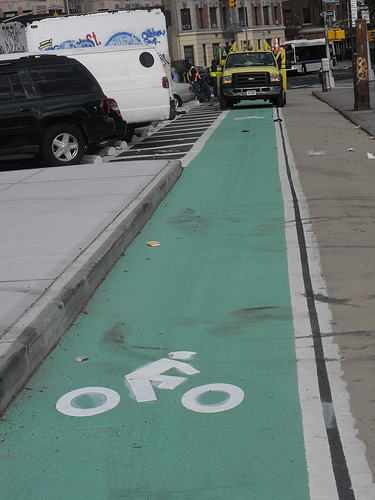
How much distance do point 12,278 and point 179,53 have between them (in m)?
90.8

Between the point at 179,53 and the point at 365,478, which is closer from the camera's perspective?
the point at 365,478

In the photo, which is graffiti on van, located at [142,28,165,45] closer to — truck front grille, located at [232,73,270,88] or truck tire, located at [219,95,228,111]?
truck front grille, located at [232,73,270,88]

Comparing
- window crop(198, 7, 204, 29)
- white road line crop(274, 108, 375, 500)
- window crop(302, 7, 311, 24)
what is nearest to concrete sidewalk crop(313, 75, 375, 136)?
white road line crop(274, 108, 375, 500)

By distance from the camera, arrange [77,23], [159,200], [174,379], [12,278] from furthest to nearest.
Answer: [77,23] < [159,200] < [12,278] < [174,379]

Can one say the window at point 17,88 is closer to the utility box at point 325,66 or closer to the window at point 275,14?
the utility box at point 325,66

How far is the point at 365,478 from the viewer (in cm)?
367

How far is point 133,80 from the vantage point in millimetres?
19031

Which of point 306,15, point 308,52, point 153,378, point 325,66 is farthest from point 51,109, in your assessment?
point 306,15

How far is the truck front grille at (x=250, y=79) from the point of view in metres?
29.5

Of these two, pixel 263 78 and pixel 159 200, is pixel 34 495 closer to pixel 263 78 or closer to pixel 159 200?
pixel 159 200

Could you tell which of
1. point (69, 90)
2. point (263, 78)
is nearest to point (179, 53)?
point (263, 78)

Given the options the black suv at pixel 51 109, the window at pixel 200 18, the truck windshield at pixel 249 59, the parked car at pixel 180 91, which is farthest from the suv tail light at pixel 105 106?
the window at pixel 200 18

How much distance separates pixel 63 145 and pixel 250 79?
601 inches

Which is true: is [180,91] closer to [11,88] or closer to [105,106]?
[105,106]
